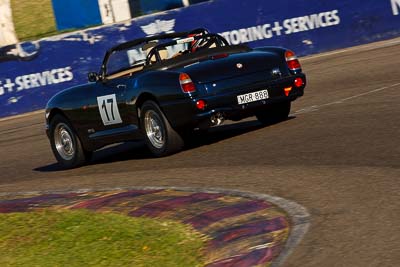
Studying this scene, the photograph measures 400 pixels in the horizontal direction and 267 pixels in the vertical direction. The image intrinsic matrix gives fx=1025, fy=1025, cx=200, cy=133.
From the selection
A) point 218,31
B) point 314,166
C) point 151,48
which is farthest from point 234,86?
point 218,31

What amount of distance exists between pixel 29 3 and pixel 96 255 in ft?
77.4

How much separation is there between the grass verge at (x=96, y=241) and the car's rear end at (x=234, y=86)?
2.59m

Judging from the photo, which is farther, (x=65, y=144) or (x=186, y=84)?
(x=65, y=144)

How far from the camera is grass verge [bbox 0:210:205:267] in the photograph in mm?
6629

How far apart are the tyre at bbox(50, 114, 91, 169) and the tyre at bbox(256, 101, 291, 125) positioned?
2197mm

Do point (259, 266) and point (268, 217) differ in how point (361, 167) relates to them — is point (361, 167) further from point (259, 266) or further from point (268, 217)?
point (259, 266)

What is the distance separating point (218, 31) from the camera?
22.6m

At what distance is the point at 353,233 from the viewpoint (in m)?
6.30

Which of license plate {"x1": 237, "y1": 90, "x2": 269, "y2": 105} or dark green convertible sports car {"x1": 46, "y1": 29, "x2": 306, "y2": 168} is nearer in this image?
dark green convertible sports car {"x1": 46, "y1": 29, "x2": 306, "y2": 168}

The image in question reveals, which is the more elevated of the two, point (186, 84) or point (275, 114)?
point (186, 84)

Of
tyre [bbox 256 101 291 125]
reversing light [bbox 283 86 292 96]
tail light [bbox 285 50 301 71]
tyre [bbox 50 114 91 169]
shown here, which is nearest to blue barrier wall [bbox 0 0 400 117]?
tyre [bbox 50 114 91 169]

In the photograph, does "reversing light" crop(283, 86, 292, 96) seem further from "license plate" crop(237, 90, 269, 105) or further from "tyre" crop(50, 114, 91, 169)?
"tyre" crop(50, 114, 91, 169)

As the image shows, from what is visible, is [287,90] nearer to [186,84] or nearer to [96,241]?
[186,84]

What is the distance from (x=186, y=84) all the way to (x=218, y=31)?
12.0 metres
